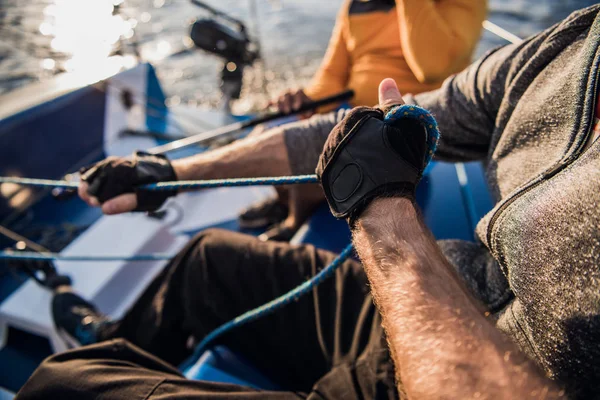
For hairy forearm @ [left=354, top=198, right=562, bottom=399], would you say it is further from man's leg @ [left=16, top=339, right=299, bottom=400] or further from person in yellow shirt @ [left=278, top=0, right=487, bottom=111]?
person in yellow shirt @ [left=278, top=0, right=487, bottom=111]

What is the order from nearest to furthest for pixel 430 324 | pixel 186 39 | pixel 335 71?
pixel 430 324 < pixel 335 71 < pixel 186 39

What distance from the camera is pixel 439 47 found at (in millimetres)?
1651

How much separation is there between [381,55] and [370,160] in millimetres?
1412

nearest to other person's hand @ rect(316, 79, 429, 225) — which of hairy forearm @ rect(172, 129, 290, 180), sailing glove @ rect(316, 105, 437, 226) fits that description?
sailing glove @ rect(316, 105, 437, 226)

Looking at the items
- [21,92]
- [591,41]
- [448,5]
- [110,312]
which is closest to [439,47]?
[448,5]

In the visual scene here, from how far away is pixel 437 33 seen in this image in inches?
64.7

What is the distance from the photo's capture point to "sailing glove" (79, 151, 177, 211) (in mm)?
1074

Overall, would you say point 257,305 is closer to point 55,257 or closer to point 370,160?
point 370,160

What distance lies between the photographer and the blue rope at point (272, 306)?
879 mm

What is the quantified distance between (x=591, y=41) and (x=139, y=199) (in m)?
1.11

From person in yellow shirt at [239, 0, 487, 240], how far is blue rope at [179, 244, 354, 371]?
2.25ft

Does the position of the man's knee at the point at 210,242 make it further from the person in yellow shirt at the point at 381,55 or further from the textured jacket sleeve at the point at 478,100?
the textured jacket sleeve at the point at 478,100

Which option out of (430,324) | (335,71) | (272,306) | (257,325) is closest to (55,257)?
(257,325)

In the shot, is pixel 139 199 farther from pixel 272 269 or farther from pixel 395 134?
pixel 395 134
